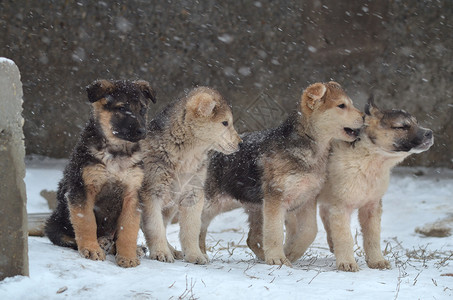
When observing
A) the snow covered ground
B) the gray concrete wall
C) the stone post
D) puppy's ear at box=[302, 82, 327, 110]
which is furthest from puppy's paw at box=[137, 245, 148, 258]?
the gray concrete wall

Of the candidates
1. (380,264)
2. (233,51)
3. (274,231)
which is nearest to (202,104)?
(274,231)

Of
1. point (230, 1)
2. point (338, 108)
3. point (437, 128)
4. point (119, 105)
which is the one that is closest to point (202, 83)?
point (230, 1)

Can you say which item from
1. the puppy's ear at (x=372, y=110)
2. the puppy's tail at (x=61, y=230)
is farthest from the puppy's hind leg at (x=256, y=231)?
the puppy's tail at (x=61, y=230)

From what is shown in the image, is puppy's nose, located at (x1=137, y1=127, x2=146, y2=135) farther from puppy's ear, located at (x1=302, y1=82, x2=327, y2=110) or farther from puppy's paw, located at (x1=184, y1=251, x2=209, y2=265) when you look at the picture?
puppy's ear, located at (x1=302, y1=82, x2=327, y2=110)

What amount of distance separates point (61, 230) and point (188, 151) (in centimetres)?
148

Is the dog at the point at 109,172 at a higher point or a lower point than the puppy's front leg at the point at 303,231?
higher

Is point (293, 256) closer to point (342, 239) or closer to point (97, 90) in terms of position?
point (342, 239)

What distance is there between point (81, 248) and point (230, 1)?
738 cm

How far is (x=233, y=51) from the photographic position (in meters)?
11.9

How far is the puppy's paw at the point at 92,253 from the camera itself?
18.3ft

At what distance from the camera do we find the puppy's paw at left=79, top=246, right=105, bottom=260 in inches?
219

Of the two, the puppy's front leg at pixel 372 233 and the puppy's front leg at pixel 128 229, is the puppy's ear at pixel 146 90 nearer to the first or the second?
the puppy's front leg at pixel 128 229

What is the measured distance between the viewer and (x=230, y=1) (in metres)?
11.9

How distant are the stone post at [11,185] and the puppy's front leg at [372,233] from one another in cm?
363
